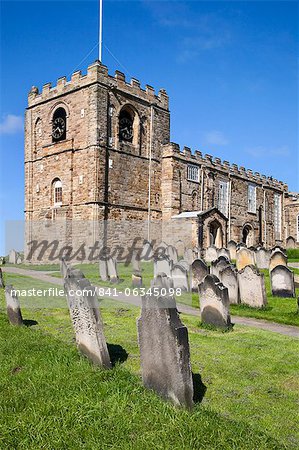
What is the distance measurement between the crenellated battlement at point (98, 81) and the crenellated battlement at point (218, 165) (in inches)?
143

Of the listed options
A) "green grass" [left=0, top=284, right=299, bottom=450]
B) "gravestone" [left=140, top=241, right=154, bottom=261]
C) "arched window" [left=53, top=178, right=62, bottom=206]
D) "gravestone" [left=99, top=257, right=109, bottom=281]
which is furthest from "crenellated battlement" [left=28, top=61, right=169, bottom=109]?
"green grass" [left=0, top=284, right=299, bottom=450]

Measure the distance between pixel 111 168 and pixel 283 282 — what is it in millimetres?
16702

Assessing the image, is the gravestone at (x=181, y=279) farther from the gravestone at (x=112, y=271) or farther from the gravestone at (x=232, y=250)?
the gravestone at (x=232, y=250)

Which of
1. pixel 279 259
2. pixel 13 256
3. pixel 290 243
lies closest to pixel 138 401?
pixel 279 259

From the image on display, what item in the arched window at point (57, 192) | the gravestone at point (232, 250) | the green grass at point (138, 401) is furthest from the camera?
the arched window at point (57, 192)

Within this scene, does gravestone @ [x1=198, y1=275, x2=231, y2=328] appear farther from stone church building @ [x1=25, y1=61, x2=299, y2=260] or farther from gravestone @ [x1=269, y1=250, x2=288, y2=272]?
stone church building @ [x1=25, y1=61, x2=299, y2=260]

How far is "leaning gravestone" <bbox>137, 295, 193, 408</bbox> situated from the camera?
4.38 meters

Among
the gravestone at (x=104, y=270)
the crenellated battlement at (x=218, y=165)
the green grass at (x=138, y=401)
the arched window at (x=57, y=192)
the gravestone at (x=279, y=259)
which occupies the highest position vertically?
the crenellated battlement at (x=218, y=165)

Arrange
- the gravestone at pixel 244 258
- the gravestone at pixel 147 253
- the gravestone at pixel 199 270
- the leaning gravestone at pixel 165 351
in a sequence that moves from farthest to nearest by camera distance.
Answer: the gravestone at pixel 147 253, the gravestone at pixel 244 258, the gravestone at pixel 199 270, the leaning gravestone at pixel 165 351

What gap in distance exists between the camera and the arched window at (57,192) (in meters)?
27.5

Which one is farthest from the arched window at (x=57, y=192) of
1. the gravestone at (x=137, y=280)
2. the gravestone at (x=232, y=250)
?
the gravestone at (x=137, y=280)

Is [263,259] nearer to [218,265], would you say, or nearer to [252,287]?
[218,265]

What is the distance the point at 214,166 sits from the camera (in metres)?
33.9

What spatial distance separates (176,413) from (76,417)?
1039 mm
